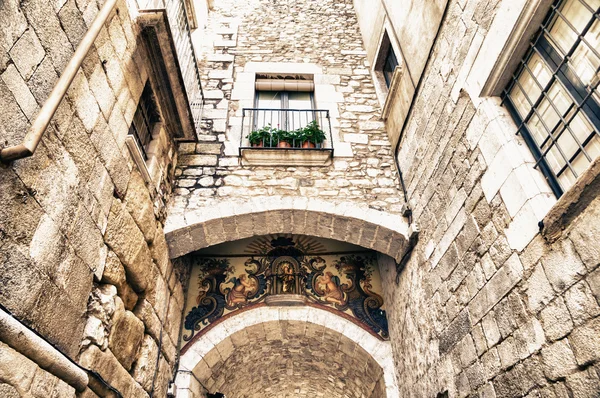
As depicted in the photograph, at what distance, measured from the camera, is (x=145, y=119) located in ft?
11.7

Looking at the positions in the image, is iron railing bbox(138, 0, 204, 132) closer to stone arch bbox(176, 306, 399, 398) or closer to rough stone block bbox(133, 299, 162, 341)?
rough stone block bbox(133, 299, 162, 341)

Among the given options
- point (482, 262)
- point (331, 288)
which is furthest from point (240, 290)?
point (482, 262)

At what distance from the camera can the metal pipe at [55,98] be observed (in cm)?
162

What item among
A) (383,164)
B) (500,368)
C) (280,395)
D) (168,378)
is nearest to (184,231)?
(168,378)

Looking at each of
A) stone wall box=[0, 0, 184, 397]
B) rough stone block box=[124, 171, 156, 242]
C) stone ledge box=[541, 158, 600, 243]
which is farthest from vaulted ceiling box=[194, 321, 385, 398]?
stone ledge box=[541, 158, 600, 243]

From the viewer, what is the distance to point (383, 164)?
4469 mm

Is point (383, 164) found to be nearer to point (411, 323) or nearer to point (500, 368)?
point (411, 323)

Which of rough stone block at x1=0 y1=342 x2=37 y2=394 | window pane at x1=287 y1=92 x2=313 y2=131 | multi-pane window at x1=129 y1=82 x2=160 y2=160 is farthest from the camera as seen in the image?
window pane at x1=287 y1=92 x2=313 y2=131

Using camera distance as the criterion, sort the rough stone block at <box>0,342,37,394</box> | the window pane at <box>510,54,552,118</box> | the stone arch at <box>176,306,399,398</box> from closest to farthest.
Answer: the rough stone block at <box>0,342,37,394</box>
the window pane at <box>510,54,552,118</box>
the stone arch at <box>176,306,399,398</box>

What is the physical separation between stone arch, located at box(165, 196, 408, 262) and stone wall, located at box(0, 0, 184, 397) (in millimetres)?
321

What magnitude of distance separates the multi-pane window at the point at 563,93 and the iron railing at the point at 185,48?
2.95 m

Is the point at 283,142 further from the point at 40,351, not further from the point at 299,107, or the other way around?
the point at 40,351

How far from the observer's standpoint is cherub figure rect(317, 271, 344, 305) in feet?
15.7

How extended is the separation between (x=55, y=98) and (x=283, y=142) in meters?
2.92
